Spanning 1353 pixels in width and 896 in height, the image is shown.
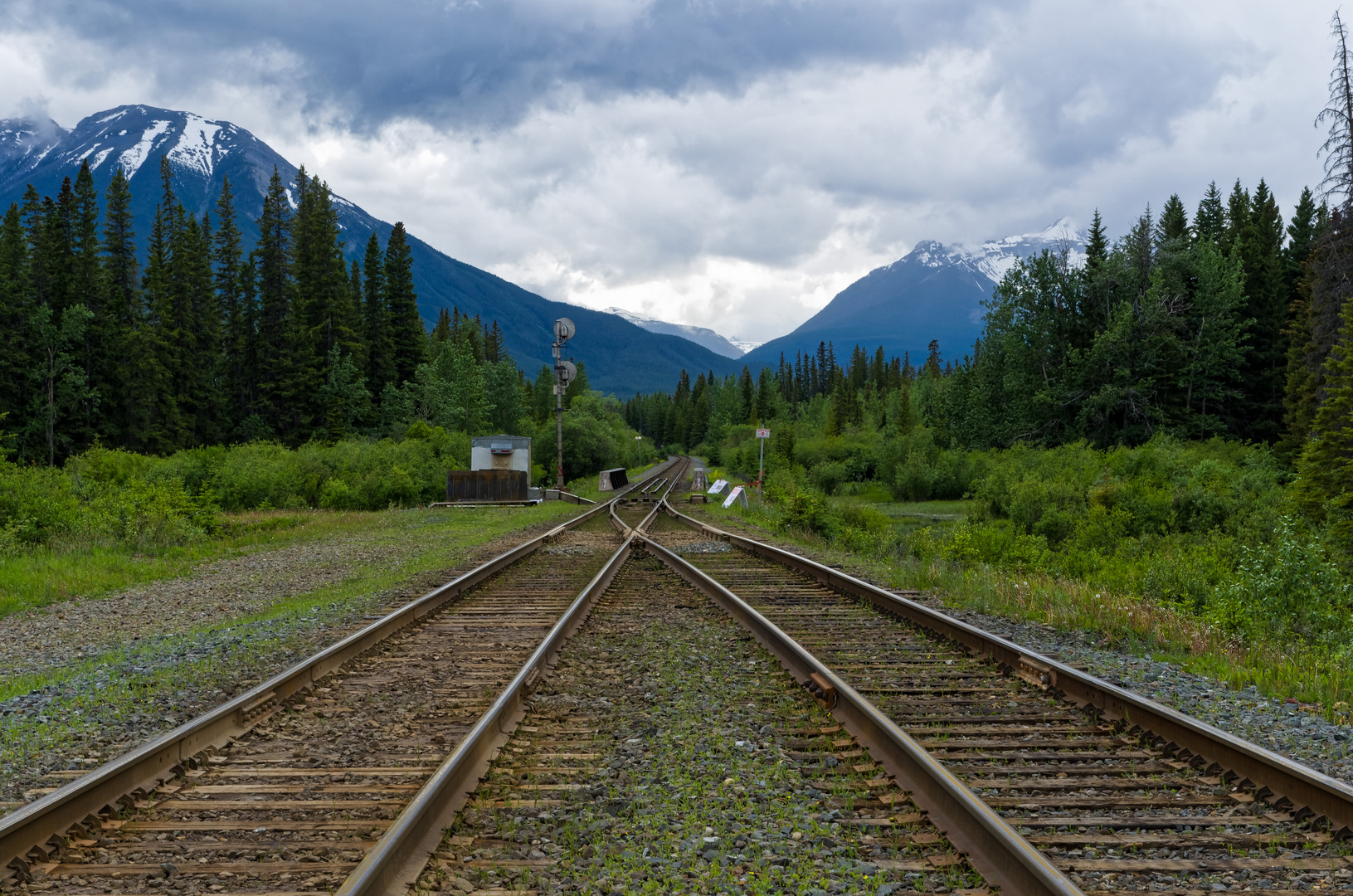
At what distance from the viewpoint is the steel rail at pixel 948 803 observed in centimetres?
298

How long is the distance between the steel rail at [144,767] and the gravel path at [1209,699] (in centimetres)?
587

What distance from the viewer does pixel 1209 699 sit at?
5547mm

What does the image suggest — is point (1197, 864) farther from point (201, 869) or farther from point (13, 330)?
point (13, 330)

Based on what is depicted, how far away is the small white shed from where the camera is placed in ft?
120

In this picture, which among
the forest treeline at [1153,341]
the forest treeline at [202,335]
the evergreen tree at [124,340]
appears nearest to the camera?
the forest treeline at [1153,341]

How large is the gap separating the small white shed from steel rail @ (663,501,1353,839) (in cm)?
3053

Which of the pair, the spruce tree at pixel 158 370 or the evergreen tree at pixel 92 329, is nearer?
the evergreen tree at pixel 92 329

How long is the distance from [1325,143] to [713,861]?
34.5 m

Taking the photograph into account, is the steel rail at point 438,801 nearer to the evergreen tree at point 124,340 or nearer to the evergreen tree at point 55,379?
the evergreen tree at point 55,379

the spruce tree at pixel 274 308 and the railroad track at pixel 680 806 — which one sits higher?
the spruce tree at pixel 274 308

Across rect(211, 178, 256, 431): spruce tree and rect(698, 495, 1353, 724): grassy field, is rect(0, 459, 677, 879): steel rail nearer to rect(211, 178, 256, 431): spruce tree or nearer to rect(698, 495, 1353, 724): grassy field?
rect(698, 495, 1353, 724): grassy field

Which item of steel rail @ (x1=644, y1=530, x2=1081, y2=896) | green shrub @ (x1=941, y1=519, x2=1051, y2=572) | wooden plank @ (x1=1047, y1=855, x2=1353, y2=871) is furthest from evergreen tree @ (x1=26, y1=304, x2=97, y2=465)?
wooden plank @ (x1=1047, y1=855, x2=1353, y2=871)

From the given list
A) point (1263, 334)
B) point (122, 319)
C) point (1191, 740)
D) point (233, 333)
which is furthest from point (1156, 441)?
point (233, 333)

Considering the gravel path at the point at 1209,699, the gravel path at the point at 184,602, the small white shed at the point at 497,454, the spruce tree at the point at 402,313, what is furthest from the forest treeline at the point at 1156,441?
the spruce tree at the point at 402,313
